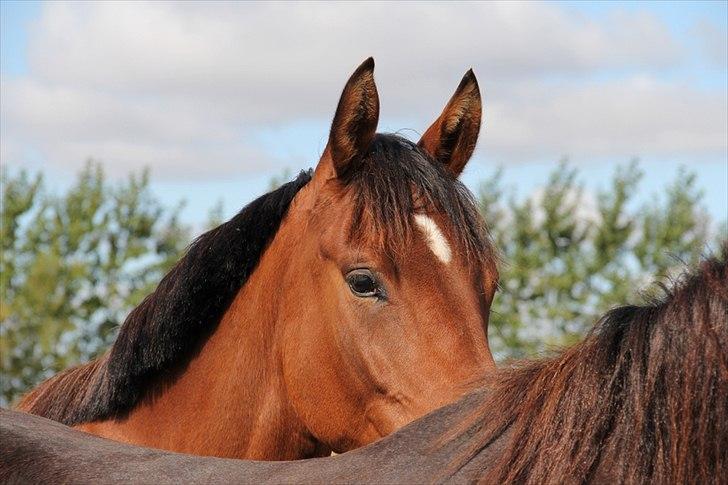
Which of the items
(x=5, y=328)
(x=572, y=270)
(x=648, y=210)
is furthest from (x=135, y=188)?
(x=648, y=210)

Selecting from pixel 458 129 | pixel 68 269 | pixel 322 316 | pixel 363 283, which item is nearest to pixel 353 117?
pixel 458 129

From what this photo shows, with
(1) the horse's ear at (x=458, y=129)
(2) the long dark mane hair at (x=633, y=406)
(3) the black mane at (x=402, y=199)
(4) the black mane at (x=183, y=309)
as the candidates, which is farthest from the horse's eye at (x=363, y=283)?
(2) the long dark mane hair at (x=633, y=406)

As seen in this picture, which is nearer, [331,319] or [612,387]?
[612,387]

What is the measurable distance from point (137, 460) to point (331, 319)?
145 cm

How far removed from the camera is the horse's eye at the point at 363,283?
12.4 ft

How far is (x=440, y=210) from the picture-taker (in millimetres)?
3910

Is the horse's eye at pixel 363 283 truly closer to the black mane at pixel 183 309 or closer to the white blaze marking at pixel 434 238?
the white blaze marking at pixel 434 238

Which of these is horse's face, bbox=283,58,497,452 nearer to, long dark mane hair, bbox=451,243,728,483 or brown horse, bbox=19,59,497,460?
brown horse, bbox=19,59,497,460

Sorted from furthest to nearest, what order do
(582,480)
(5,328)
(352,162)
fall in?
1. (5,328)
2. (352,162)
3. (582,480)

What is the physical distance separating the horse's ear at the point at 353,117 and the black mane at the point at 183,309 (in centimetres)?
34

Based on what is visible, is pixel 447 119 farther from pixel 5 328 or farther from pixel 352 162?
pixel 5 328

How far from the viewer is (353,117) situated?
160 inches

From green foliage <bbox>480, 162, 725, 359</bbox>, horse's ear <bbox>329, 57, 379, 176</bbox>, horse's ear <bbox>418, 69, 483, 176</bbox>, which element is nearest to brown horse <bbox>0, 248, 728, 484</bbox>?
horse's ear <bbox>329, 57, 379, 176</bbox>

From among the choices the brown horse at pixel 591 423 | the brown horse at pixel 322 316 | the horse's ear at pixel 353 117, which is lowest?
the brown horse at pixel 591 423
